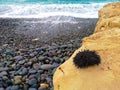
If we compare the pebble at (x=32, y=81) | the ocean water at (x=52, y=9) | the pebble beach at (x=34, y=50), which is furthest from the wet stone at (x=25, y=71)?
the ocean water at (x=52, y=9)

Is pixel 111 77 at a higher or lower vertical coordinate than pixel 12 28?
higher

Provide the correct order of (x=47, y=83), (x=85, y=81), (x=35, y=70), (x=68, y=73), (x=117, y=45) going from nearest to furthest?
(x=85, y=81) → (x=68, y=73) → (x=117, y=45) → (x=47, y=83) → (x=35, y=70)

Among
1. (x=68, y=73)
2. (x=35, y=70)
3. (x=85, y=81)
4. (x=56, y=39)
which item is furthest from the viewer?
(x=56, y=39)

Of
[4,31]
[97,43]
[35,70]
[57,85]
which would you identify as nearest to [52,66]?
[35,70]

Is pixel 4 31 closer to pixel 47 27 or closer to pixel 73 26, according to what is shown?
pixel 47 27

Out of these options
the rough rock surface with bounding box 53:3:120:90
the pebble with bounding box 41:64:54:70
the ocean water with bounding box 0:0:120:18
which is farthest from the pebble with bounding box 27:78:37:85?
the ocean water with bounding box 0:0:120:18

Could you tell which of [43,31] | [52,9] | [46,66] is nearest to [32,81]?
[46,66]
